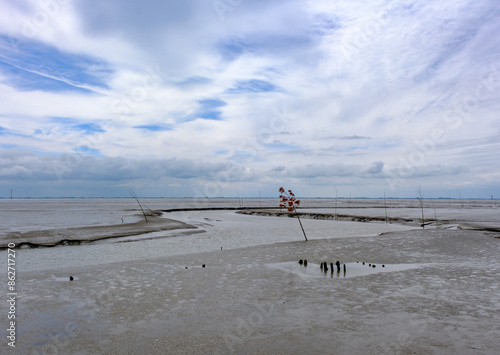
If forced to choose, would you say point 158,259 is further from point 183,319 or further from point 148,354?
point 148,354

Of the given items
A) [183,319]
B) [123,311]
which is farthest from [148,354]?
[123,311]

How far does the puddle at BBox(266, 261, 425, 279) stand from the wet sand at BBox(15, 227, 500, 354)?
0.28 metres

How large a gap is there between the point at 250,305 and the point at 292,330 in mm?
2438

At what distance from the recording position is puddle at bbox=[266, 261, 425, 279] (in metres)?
15.7

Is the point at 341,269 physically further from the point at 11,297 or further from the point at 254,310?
the point at 11,297

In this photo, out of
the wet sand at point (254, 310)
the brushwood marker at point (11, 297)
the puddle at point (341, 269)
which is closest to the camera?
the wet sand at point (254, 310)

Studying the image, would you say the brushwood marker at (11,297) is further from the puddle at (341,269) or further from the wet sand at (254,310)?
the puddle at (341,269)

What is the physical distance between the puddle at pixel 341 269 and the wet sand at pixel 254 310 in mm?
284

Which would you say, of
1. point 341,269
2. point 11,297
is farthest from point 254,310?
point 11,297

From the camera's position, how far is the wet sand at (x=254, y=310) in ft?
26.2

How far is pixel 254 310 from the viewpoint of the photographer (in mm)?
10531

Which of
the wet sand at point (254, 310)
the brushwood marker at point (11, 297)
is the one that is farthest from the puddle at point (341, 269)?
the brushwood marker at point (11, 297)

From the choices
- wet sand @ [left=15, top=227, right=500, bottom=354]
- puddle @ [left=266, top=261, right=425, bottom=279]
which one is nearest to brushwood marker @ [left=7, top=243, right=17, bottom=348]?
wet sand @ [left=15, top=227, right=500, bottom=354]

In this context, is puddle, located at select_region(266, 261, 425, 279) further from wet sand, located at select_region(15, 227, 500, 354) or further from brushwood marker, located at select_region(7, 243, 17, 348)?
brushwood marker, located at select_region(7, 243, 17, 348)
